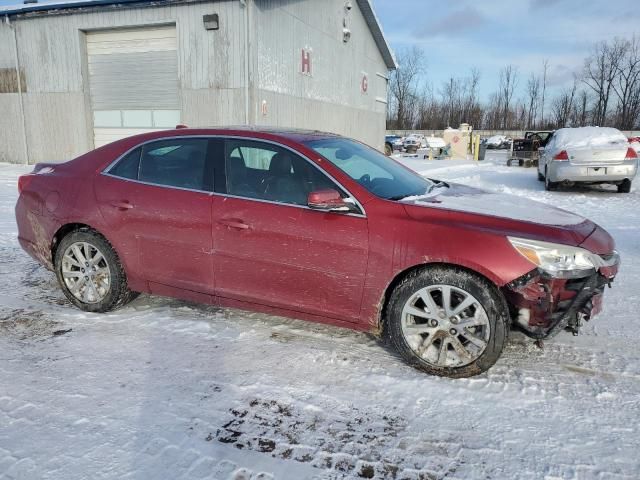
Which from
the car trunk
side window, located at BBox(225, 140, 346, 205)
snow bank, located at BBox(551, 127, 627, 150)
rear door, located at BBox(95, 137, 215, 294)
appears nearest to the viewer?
side window, located at BBox(225, 140, 346, 205)

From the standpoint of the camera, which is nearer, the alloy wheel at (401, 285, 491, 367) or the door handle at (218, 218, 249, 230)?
the alloy wheel at (401, 285, 491, 367)

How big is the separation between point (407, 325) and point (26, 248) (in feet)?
12.0

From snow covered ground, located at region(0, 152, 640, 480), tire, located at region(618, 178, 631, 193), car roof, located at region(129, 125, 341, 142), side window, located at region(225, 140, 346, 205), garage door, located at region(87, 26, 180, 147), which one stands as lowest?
snow covered ground, located at region(0, 152, 640, 480)

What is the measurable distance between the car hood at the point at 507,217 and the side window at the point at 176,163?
5.31 feet

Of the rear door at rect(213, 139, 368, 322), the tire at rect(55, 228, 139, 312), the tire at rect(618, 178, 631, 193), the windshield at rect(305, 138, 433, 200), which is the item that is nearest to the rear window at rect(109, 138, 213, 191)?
the rear door at rect(213, 139, 368, 322)

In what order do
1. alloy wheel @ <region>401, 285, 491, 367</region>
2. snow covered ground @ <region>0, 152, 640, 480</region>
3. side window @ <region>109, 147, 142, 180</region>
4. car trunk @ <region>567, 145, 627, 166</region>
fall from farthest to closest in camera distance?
1. car trunk @ <region>567, 145, 627, 166</region>
2. side window @ <region>109, 147, 142, 180</region>
3. alloy wheel @ <region>401, 285, 491, 367</region>
4. snow covered ground @ <region>0, 152, 640, 480</region>

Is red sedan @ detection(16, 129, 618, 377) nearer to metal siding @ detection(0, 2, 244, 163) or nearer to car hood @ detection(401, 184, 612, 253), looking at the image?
car hood @ detection(401, 184, 612, 253)

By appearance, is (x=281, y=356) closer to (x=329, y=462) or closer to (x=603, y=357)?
(x=329, y=462)

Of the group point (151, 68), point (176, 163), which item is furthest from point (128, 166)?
point (151, 68)

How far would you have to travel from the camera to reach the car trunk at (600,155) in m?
11.1

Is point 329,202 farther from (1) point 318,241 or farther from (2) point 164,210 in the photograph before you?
(2) point 164,210

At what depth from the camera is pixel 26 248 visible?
4578mm

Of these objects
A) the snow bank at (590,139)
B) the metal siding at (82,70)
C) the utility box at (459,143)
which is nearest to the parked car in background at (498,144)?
the utility box at (459,143)

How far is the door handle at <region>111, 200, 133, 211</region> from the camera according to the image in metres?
3.97
